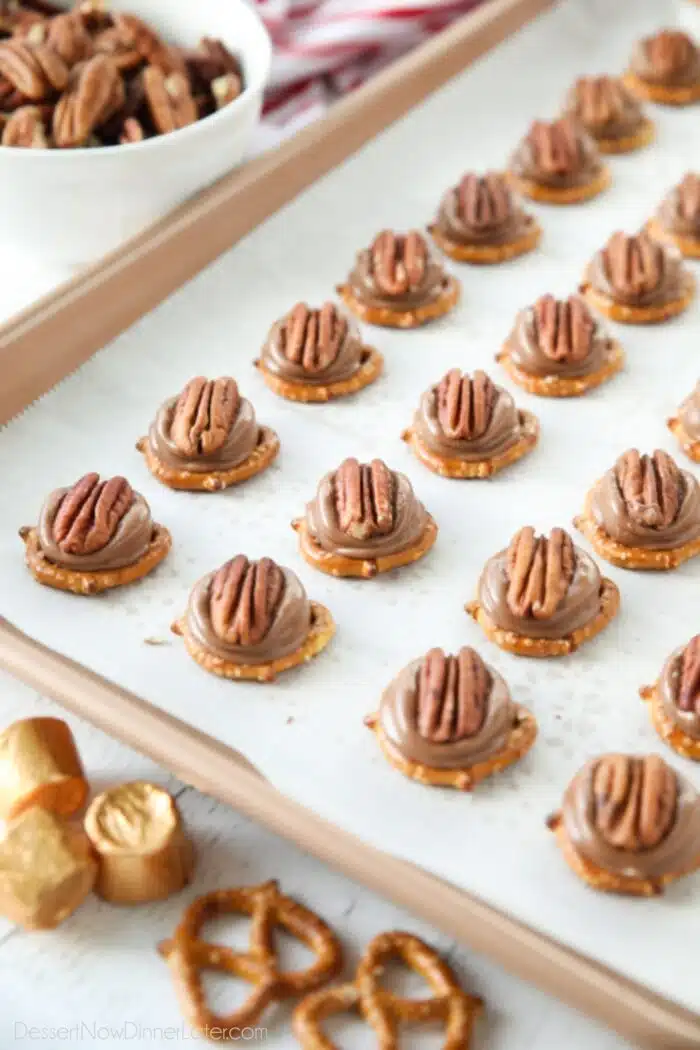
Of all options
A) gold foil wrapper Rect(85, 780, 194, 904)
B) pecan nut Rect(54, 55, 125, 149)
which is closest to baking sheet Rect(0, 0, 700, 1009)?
gold foil wrapper Rect(85, 780, 194, 904)

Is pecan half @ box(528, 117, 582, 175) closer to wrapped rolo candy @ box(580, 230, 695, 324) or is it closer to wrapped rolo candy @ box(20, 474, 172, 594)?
wrapped rolo candy @ box(580, 230, 695, 324)

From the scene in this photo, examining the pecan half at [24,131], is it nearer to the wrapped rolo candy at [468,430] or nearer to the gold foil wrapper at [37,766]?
the wrapped rolo candy at [468,430]

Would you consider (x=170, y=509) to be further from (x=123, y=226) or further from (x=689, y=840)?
(x=689, y=840)

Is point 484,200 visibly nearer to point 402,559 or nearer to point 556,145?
point 556,145

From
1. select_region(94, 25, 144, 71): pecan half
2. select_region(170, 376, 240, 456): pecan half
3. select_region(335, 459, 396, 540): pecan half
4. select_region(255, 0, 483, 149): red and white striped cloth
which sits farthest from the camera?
select_region(255, 0, 483, 149): red and white striped cloth

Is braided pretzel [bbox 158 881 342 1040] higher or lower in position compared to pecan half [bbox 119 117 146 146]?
lower

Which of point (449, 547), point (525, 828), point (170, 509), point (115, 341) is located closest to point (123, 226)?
point (115, 341)

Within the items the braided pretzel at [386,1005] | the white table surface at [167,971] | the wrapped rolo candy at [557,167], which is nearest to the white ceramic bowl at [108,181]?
the wrapped rolo candy at [557,167]
